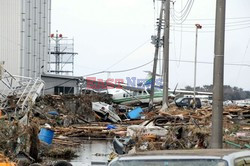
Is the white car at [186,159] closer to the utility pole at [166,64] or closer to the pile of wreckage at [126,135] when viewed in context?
the pile of wreckage at [126,135]

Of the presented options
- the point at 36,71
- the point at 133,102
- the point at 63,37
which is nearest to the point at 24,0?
the point at 36,71

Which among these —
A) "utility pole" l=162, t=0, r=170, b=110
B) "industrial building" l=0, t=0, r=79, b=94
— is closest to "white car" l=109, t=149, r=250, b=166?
"utility pole" l=162, t=0, r=170, b=110

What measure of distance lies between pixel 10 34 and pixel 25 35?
394 centimetres

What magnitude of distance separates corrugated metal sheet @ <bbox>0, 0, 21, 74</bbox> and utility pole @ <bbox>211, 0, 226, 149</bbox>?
99.7 ft

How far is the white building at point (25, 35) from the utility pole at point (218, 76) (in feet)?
100

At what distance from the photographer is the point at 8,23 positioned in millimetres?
41469

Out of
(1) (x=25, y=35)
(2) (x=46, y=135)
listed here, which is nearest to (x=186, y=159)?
(2) (x=46, y=135)

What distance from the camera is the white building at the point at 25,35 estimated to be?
40.7m

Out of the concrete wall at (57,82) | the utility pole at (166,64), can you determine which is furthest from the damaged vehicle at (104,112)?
the concrete wall at (57,82)

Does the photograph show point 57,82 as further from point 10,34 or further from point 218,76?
point 218,76

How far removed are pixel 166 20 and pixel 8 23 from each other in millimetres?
14734

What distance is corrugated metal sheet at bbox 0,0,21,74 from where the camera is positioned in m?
40.0

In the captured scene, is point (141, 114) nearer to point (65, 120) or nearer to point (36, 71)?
point (65, 120)

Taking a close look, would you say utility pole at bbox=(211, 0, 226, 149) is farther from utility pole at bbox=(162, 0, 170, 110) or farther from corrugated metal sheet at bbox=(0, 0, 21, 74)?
corrugated metal sheet at bbox=(0, 0, 21, 74)
